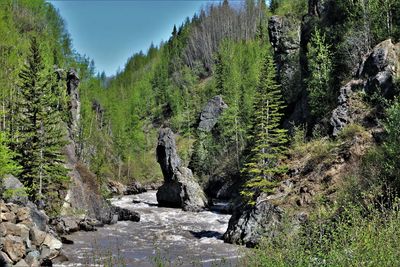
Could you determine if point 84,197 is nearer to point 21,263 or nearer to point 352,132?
point 21,263

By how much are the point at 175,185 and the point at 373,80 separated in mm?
27769

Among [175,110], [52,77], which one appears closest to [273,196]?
[52,77]

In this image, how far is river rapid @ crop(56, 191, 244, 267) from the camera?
23.2 m

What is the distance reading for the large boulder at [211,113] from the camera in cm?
8738

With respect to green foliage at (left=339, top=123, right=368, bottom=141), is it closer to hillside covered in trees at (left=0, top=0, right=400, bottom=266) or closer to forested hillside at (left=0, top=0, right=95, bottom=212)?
hillside covered in trees at (left=0, top=0, right=400, bottom=266)

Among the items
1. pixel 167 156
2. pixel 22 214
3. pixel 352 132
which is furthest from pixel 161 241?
pixel 167 156

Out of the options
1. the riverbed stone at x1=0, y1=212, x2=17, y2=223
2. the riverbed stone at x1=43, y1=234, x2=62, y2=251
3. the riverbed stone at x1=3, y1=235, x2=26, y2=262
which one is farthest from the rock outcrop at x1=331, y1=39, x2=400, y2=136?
the riverbed stone at x1=3, y1=235, x2=26, y2=262

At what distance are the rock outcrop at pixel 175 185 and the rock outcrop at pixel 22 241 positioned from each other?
2568 cm

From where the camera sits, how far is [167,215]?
147 ft

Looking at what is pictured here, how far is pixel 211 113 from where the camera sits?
291 ft

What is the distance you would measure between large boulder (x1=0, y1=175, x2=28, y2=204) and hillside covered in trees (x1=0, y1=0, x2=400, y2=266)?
0.12 metres

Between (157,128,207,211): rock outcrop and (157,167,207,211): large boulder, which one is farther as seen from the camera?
(157,128,207,211): rock outcrop

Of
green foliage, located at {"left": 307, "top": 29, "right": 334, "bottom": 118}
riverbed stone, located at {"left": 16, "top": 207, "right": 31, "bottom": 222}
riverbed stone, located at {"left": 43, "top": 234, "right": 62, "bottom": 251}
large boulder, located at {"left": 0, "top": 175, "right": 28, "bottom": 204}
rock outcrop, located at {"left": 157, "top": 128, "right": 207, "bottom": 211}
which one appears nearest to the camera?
riverbed stone, located at {"left": 43, "top": 234, "right": 62, "bottom": 251}

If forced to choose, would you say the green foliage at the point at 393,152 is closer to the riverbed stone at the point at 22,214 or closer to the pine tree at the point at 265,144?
the pine tree at the point at 265,144
